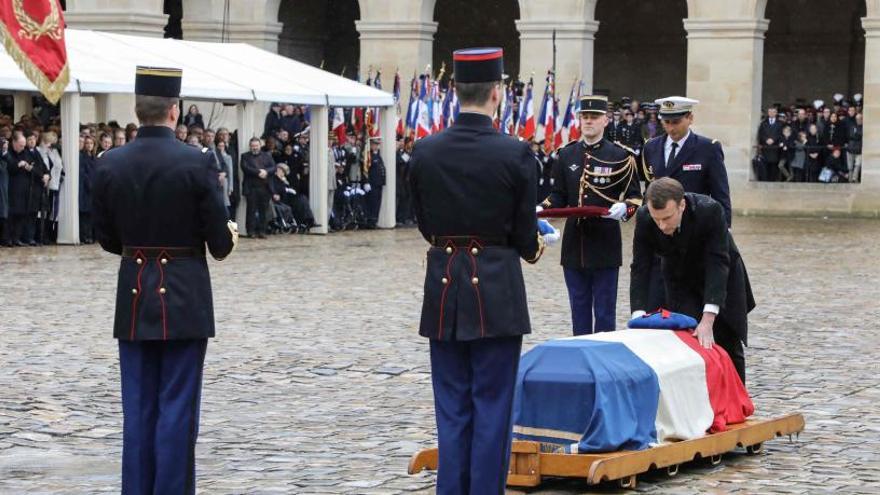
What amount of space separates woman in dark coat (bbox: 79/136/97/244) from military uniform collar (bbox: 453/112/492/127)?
1776cm

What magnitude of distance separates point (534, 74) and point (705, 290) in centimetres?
2860

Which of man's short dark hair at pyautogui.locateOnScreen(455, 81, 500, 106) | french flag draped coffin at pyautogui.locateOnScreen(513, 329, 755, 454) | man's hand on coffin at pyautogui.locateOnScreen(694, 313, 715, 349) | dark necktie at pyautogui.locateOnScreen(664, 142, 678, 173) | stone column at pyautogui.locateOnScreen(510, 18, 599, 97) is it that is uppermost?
stone column at pyautogui.locateOnScreen(510, 18, 599, 97)

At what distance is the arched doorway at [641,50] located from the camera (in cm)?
4528

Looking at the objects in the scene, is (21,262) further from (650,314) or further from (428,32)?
(428,32)

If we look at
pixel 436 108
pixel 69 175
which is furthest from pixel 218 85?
pixel 436 108

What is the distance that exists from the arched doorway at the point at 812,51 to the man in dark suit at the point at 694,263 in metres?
34.7

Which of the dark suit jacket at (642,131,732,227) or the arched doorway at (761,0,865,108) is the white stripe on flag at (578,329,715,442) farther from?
the arched doorway at (761,0,865,108)

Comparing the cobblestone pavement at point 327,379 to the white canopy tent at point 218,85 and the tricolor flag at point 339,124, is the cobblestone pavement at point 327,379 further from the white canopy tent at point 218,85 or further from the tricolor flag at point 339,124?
the tricolor flag at point 339,124

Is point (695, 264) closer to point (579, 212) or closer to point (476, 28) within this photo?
point (579, 212)

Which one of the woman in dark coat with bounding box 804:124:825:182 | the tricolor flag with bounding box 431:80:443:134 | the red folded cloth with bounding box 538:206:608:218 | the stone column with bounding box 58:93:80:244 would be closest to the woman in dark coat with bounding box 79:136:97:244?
the stone column with bounding box 58:93:80:244

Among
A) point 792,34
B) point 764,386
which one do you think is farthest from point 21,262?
point 792,34

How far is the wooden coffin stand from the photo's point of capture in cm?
774

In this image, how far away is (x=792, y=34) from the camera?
43750mm

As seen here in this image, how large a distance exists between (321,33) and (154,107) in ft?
129
